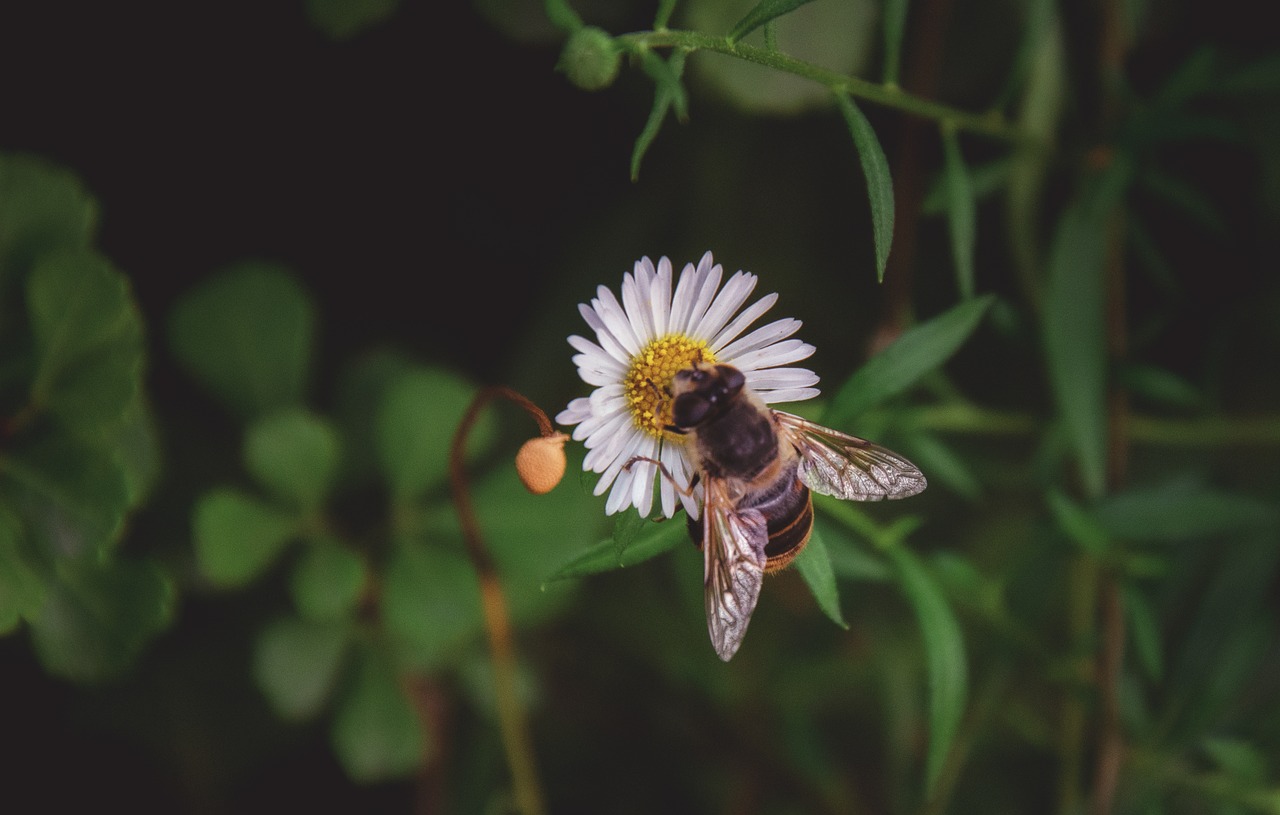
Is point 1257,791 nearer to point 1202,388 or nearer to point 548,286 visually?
point 1202,388

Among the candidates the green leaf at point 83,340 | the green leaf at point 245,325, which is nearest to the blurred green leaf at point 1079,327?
the green leaf at point 245,325

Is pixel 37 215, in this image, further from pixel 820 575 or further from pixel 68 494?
pixel 820 575

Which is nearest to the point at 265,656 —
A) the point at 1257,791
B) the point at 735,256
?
the point at 735,256

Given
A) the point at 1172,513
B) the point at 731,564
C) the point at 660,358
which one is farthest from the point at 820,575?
the point at 1172,513

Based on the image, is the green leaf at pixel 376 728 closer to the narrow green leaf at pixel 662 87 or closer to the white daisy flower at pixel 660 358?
the white daisy flower at pixel 660 358

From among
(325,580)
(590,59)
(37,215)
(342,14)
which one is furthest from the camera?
(325,580)
